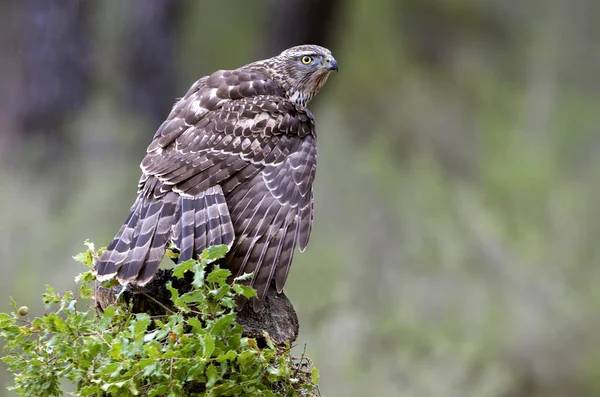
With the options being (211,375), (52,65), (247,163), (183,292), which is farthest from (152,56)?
(211,375)

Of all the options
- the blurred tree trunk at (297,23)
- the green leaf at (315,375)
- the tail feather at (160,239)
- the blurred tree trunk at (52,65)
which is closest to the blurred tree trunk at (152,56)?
the blurred tree trunk at (52,65)

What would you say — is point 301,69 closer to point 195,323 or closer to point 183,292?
point 183,292

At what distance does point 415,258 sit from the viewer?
6176 mm

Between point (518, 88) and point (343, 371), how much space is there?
2529 mm

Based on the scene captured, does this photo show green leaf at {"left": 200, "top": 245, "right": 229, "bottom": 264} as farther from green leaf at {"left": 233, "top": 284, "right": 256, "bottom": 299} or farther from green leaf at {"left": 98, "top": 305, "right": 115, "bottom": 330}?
green leaf at {"left": 98, "top": 305, "right": 115, "bottom": 330}

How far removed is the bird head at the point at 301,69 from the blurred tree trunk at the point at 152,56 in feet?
8.54

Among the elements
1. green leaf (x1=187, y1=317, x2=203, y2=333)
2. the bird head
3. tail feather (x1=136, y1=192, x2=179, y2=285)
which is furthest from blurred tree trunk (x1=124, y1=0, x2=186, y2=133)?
green leaf (x1=187, y1=317, x2=203, y2=333)

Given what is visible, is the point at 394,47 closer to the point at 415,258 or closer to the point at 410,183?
the point at 410,183

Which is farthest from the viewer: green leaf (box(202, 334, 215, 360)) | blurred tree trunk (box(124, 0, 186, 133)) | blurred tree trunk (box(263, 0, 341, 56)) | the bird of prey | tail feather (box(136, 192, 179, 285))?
blurred tree trunk (box(124, 0, 186, 133))

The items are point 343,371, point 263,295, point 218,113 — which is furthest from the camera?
point 343,371

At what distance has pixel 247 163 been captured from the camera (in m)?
3.18

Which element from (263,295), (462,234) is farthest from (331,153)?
(263,295)

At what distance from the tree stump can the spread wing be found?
0.34 feet

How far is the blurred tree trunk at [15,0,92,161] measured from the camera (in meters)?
6.36
